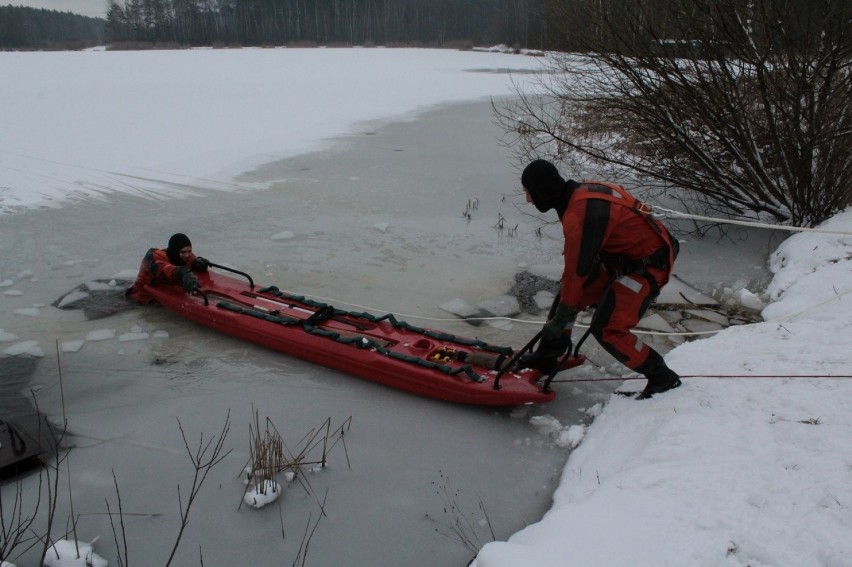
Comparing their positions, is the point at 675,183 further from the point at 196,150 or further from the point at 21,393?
the point at 196,150

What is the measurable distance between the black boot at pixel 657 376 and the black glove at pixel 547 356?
0.50 m

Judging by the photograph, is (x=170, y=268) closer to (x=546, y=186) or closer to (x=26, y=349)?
(x=26, y=349)

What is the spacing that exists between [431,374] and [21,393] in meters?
2.63

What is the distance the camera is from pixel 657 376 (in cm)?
329

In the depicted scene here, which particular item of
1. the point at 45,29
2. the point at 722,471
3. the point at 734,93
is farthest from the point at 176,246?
the point at 45,29

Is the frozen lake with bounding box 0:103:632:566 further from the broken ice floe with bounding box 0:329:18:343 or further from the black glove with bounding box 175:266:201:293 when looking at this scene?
the black glove with bounding box 175:266:201:293

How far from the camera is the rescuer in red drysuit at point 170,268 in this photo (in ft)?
15.6

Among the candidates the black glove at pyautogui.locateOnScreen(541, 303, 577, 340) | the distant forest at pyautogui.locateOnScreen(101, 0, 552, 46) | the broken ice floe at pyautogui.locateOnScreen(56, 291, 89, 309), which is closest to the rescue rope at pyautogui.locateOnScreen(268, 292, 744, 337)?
the black glove at pyautogui.locateOnScreen(541, 303, 577, 340)

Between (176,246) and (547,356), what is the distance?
123 inches

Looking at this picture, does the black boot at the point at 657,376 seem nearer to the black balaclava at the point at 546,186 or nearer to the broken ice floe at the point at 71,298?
the black balaclava at the point at 546,186

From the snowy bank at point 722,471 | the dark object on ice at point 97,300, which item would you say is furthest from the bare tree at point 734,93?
the dark object on ice at point 97,300

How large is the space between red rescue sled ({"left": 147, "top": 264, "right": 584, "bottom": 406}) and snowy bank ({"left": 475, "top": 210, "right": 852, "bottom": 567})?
58cm

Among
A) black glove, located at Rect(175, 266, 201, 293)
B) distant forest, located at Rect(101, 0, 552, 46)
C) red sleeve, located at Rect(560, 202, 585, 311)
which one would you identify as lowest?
black glove, located at Rect(175, 266, 201, 293)

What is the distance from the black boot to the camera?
324cm
